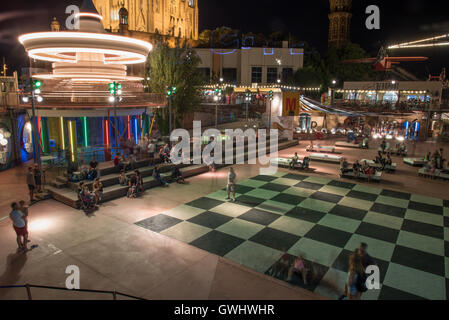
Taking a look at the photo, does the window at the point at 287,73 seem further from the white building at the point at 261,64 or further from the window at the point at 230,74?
the window at the point at 230,74

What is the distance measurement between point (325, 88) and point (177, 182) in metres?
57.5

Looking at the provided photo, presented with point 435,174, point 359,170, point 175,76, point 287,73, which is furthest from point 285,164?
point 287,73

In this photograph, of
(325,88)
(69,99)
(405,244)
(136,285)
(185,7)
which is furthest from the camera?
(185,7)

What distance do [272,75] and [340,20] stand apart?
268 ft

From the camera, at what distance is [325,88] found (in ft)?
217

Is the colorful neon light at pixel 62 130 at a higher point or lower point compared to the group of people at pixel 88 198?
higher

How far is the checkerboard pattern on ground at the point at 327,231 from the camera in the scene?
8031 millimetres

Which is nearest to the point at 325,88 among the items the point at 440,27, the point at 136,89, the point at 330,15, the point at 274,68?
the point at 274,68

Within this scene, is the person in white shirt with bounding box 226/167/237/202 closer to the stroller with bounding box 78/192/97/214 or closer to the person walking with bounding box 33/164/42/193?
the stroller with bounding box 78/192/97/214

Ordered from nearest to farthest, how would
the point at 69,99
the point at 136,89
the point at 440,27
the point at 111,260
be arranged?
1. the point at 111,260
2. the point at 69,99
3. the point at 136,89
4. the point at 440,27

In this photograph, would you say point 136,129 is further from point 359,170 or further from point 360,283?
point 360,283

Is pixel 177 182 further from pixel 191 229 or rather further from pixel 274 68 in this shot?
pixel 274 68

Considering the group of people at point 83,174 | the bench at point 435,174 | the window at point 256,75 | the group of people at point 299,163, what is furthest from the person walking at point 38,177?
the window at point 256,75
